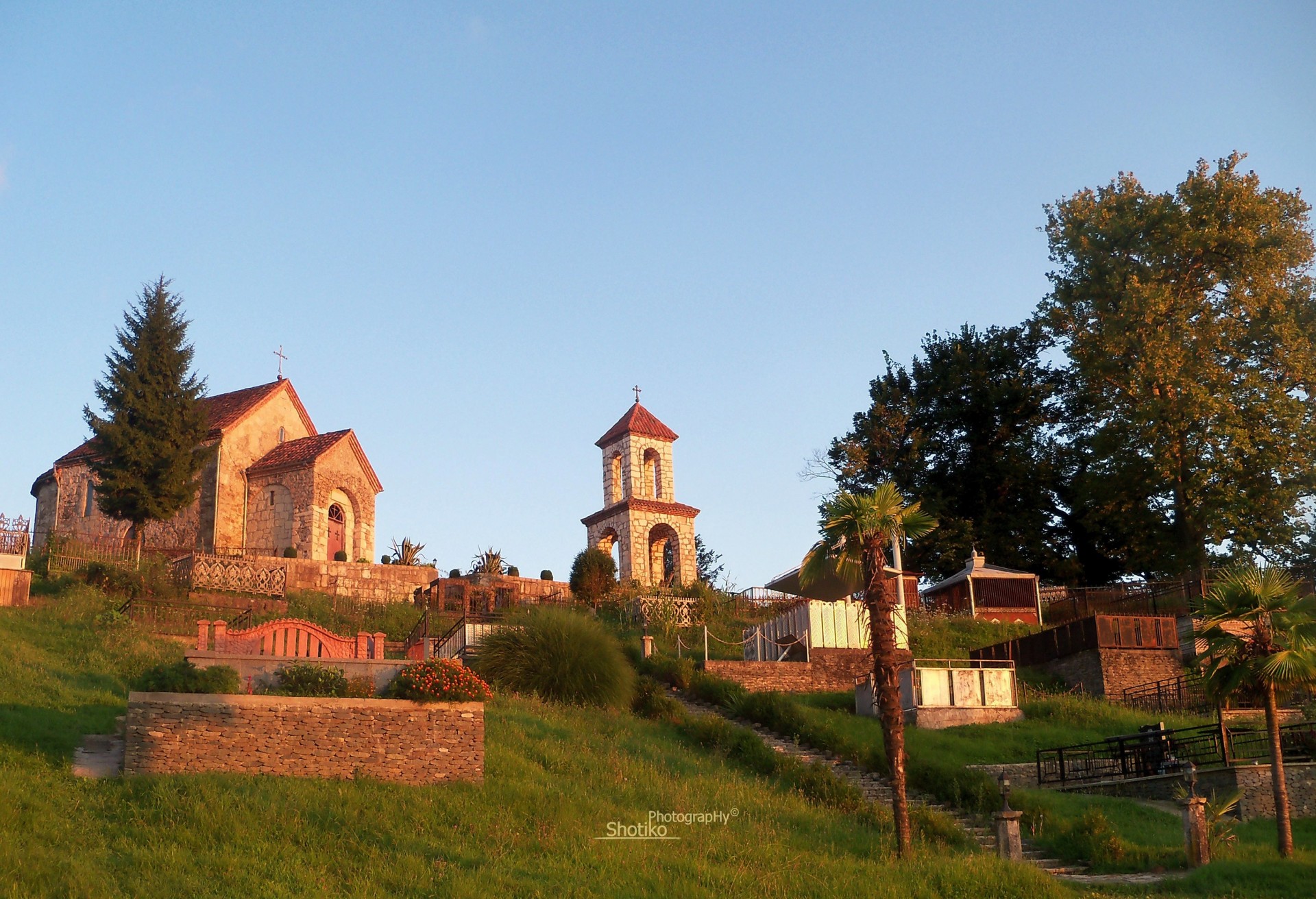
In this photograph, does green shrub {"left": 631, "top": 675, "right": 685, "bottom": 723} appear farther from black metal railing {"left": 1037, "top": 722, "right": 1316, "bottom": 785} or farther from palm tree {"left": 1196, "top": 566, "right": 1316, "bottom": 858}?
palm tree {"left": 1196, "top": 566, "right": 1316, "bottom": 858}

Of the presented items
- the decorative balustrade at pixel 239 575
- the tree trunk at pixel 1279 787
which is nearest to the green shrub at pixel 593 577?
the decorative balustrade at pixel 239 575

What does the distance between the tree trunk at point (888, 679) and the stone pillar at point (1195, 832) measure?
4082 mm

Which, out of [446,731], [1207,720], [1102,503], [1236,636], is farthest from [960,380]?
[446,731]

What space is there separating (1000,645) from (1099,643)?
464cm

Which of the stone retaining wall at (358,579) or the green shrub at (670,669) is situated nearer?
the green shrub at (670,669)

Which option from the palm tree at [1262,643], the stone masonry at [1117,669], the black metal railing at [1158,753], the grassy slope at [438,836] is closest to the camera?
the grassy slope at [438,836]

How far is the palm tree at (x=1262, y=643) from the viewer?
19234 millimetres

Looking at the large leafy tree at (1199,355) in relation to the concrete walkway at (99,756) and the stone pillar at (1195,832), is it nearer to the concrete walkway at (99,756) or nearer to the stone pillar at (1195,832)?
the stone pillar at (1195,832)

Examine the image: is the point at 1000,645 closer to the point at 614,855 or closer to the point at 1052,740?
the point at 1052,740

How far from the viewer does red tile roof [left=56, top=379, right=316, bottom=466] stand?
44.1 m

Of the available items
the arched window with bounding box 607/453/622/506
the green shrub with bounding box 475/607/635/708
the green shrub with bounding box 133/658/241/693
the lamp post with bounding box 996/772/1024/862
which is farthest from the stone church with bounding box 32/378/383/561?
the lamp post with bounding box 996/772/1024/862

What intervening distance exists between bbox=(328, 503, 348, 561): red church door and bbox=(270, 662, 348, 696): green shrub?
2370cm

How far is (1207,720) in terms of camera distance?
26938 millimetres

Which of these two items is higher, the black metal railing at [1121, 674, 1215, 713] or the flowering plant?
the flowering plant
